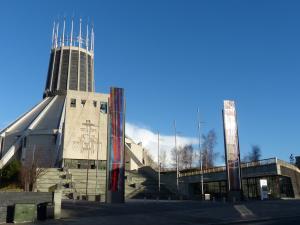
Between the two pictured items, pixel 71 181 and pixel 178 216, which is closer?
pixel 178 216

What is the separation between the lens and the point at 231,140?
36438 mm

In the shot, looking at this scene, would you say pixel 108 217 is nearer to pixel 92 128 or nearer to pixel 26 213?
pixel 26 213

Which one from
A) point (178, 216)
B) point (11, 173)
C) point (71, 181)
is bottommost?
point (178, 216)

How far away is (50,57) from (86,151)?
4050 cm

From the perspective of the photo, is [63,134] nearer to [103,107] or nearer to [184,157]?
[103,107]

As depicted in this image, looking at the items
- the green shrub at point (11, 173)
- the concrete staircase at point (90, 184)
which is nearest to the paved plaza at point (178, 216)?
the concrete staircase at point (90, 184)

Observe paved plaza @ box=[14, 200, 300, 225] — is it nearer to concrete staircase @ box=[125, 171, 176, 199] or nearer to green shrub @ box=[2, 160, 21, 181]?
concrete staircase @ box=[125, 171, 176, 199]

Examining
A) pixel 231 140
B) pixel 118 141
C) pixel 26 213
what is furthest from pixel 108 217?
pixel 231 140

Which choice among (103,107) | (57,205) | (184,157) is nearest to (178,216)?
(57,205)

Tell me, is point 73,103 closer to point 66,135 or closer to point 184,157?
point 66,135

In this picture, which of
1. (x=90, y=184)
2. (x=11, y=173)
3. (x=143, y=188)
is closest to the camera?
(x=143, y=188)

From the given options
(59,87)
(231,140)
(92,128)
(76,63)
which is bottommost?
(231,140)

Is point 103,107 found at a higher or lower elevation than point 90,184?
higher

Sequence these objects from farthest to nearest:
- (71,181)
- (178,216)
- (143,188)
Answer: (71,181) < (143,188) < (178,216)
